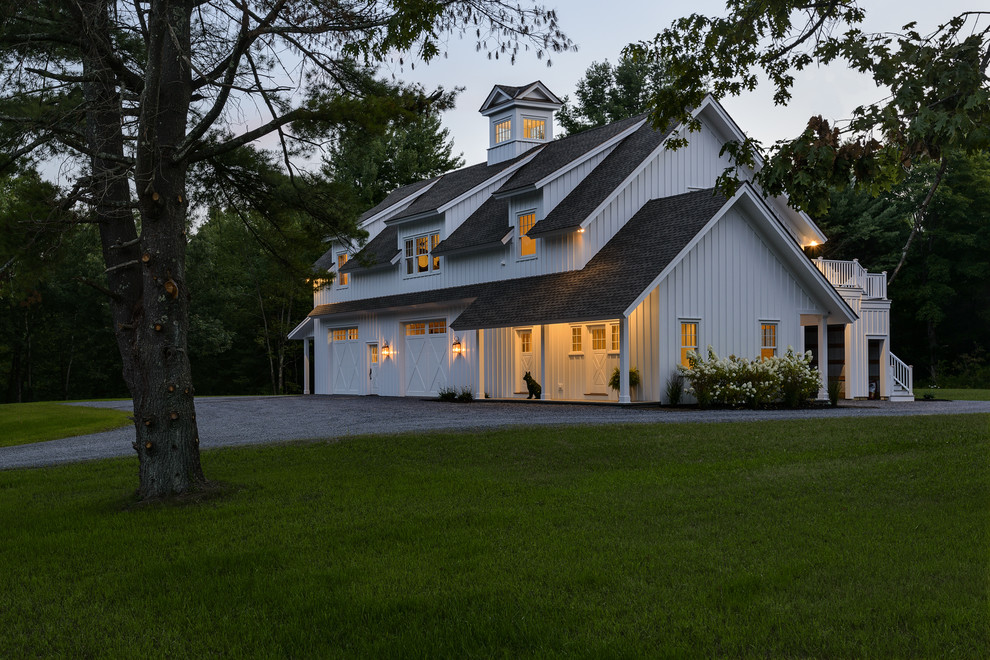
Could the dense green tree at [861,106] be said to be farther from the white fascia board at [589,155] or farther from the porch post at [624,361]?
the white fascia board at [589,155]

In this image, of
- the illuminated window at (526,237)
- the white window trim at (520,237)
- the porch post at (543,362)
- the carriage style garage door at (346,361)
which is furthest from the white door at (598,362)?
the carriage style garage door at (346,361)

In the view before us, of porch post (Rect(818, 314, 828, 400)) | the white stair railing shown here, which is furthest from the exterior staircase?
porch post (Rect(818, 314, 828, 400))

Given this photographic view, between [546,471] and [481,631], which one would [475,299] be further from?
[481,631]

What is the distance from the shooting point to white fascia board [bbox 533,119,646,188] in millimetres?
27047

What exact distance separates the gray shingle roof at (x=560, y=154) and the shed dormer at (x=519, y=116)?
6.94 ft

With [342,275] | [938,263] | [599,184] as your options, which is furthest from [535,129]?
[938,263]

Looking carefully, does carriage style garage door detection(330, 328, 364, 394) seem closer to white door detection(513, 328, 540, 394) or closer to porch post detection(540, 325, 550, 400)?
white door detection(513, 328, 540, 394)

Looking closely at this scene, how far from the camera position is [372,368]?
34000 mm

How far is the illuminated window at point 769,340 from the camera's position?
82.9 ft

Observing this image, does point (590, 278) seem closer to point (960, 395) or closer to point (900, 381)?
point (900, 381)

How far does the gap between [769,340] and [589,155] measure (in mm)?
7764

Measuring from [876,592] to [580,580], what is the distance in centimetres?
184

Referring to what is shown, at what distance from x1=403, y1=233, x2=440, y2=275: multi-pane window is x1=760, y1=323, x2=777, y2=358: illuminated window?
435 inches

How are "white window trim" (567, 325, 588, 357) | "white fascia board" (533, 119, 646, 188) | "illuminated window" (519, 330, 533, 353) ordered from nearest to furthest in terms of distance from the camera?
1. "white window trim" (567, 325, 588, 357)
2. "white fascia board" (533, 119, 646, 188)
3. "illuminated window" (519, 330, 533, 353)
